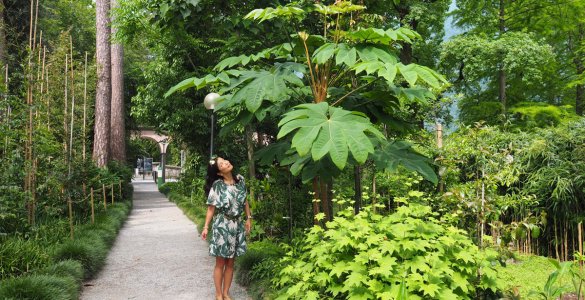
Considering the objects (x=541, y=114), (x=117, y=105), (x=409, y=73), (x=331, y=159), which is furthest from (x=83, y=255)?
(x=541, y=114)

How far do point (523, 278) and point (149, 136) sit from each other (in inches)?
1891

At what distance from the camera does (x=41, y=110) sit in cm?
645

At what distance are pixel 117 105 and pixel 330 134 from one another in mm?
16268

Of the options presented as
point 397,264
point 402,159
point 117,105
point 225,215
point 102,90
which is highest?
point 102,90

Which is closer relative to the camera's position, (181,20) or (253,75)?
(253,75)

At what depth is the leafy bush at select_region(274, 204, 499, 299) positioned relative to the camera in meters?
2.78

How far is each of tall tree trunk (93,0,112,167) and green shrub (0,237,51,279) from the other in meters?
9.30

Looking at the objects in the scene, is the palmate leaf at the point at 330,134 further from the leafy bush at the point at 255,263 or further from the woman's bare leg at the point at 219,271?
the leafy bush at the point at 255,263

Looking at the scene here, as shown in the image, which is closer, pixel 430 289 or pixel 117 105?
pixel 430 289

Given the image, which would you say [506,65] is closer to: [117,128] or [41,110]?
[41,110]

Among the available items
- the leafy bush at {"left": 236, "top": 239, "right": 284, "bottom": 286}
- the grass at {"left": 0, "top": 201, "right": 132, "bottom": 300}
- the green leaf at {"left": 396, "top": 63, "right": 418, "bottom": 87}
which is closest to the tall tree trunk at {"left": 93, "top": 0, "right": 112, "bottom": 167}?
the grass at {"left": 0, "top": 201, "right": 132, "bottom": 300}

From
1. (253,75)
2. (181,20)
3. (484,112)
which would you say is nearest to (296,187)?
(181,20)

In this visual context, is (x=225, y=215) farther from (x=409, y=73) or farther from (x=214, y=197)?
(x=409, y=73)

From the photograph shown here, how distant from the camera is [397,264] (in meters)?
2.87
